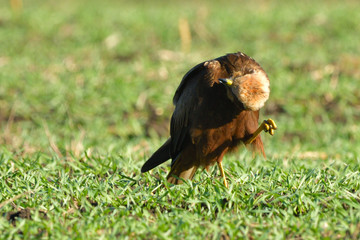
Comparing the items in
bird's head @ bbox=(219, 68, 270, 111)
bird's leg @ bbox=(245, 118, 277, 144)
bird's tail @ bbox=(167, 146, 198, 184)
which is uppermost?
bird's head @ bbox=(219, 68, 270, 111)

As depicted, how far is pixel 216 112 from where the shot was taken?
3961 mm

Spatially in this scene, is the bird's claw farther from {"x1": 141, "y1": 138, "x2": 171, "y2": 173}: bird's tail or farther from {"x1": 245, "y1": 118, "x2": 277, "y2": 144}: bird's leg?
{"x1": 141, "y1": 138, "x2": 171, "y2": 173}: bird's tail

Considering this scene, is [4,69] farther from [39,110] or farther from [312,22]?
[312,22]

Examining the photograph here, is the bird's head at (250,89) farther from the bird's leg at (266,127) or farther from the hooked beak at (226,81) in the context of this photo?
the bird's leg at (266,127)

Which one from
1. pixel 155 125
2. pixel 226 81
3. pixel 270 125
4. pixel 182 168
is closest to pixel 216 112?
pixel 226 81

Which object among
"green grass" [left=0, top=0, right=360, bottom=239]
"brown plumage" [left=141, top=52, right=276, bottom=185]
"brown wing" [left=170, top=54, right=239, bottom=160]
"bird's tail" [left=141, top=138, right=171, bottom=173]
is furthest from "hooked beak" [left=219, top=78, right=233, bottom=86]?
"bird's tail" [left=141, top=138, right=171, bottom=173]

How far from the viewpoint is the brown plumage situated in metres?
3.77

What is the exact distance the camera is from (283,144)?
680cm

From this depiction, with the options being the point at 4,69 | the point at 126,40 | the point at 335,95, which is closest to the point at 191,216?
the point at 335,95

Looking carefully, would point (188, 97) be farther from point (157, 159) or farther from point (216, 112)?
point (157, 159)

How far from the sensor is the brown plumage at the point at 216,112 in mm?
3770

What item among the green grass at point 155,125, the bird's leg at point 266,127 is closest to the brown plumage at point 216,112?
the bird's leg at point 266,127

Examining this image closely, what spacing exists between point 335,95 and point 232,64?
4.64m

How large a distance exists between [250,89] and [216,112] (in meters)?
0.35
